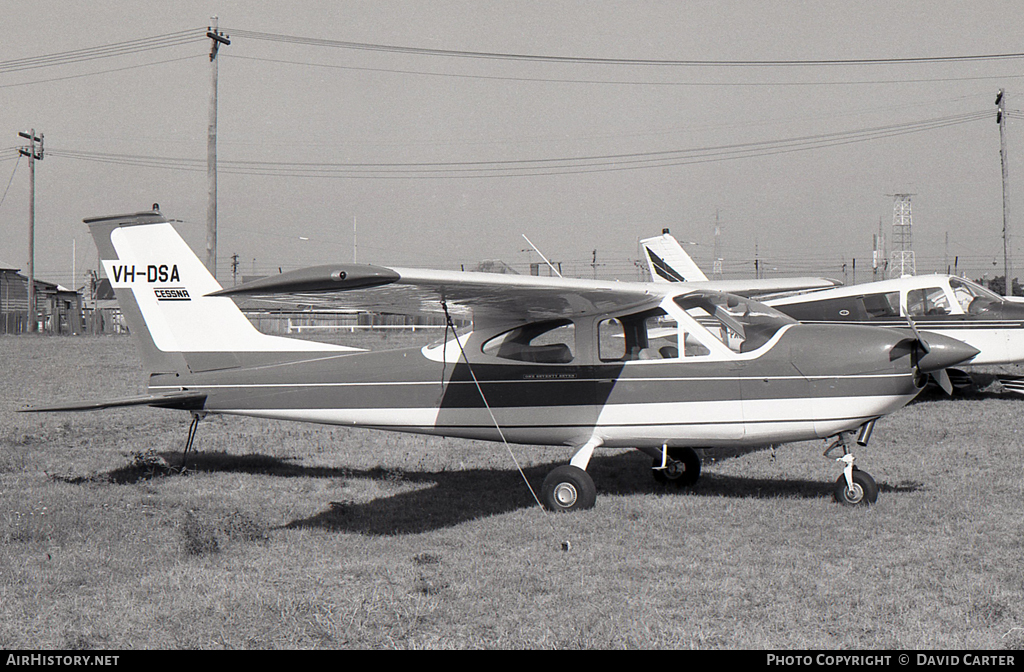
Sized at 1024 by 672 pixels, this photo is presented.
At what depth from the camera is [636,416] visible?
7.71 metres

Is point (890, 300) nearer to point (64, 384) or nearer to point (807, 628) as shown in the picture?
point (807, 628)

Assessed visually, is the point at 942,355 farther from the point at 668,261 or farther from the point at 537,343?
the point at 668,261

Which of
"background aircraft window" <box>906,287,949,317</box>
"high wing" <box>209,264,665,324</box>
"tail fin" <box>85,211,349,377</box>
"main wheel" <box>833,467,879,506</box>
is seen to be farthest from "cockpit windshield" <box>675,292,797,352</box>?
"background aircraft window" <box>906,287,949,317</box>

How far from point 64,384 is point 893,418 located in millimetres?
17575

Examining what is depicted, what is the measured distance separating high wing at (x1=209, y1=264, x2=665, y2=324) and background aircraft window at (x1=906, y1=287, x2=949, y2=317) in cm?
1091

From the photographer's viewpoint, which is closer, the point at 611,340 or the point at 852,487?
the point at 852,487

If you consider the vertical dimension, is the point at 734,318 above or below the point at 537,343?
above

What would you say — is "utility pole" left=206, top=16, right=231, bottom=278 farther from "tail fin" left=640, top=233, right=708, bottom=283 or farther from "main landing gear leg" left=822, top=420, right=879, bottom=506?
"main landing gear leg" left=822, top=420, right=879, bottom=506

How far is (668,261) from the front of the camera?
910 inches

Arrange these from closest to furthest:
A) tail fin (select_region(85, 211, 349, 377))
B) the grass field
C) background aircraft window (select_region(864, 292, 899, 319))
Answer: the grass field
tail fin (select_region(85, 211, 349, 377))
background aircraft window (select_region(864, 292, 899, 319))

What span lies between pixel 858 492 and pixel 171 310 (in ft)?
23.3

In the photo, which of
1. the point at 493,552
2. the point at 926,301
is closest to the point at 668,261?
the point at 926,301

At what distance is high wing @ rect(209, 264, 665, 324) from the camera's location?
5535 mm

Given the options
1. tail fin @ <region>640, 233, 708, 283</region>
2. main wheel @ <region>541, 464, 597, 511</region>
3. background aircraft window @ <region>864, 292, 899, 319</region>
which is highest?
tail fin @ <region>640, 233, 708, 283</region>
